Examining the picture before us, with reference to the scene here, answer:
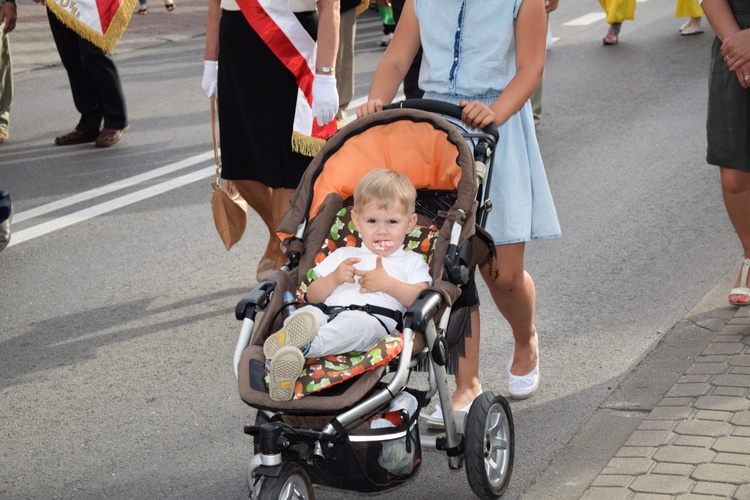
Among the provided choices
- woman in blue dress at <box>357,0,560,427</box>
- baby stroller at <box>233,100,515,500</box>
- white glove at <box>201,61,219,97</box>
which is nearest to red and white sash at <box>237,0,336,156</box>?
white glove at <box>201,61,219,97</box>

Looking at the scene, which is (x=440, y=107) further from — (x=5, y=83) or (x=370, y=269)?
(x=5, y=83)

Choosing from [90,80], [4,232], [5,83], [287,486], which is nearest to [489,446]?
[287,486]

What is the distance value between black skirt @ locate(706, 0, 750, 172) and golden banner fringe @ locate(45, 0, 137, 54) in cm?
427

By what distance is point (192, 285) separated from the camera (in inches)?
250

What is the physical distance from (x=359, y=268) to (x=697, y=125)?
594cm

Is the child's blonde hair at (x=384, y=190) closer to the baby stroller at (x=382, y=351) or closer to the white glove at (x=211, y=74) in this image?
the baby stroller at (x=382, y=351)

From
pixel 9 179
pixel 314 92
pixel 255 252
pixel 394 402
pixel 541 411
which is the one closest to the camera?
pixel 394 402

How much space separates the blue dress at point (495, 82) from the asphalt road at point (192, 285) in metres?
0.88

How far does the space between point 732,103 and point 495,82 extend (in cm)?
146

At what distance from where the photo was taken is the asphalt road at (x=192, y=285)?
15.1 ft

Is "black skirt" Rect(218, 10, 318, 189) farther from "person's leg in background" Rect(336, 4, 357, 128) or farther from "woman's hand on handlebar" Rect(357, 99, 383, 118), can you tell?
"person's leg in background" Rect(336, 4, 357, 128)

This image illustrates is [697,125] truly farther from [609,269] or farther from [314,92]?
[314,92]

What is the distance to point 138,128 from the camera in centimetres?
968

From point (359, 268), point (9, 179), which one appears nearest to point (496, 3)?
point (359, 268)
